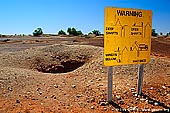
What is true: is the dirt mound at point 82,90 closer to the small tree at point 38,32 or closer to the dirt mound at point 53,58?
the dirt mound at point 53,58

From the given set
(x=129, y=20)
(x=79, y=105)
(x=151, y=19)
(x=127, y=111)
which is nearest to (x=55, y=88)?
(x=79, y=105)

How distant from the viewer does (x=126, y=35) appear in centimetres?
659

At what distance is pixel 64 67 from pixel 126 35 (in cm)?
581

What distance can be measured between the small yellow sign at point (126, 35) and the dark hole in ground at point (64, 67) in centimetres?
515

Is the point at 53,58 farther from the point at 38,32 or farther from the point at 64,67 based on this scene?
the point at 38,32

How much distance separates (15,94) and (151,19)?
4119 millimetres

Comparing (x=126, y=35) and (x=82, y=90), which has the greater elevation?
(x=126, y=35)

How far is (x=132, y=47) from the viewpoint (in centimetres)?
678

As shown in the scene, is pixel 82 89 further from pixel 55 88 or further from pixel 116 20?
pixel 116 20

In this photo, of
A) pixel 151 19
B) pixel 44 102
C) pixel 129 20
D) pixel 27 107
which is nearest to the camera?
pixel 27 107

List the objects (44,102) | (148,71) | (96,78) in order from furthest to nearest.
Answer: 1. (148,71)
2. (96,78)
3. (44,102)

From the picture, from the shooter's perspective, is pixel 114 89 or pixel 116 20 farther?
pixel 114 89

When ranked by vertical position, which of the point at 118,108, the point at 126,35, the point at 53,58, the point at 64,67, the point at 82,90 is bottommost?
the point at 118,108

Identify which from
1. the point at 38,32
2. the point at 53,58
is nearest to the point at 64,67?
the point at 53,58
